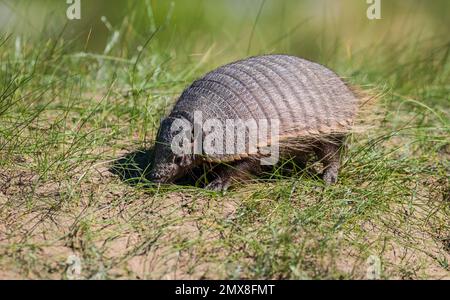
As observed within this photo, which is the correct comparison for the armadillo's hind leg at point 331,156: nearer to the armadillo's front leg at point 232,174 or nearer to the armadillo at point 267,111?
the armadillo at point 267,111

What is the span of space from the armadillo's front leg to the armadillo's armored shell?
315mm

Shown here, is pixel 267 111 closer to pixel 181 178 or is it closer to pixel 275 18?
pixel 181 178

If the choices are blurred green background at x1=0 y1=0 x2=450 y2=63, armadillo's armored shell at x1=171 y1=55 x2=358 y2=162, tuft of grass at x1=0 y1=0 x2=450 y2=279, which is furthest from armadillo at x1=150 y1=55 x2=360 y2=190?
blurred green background at x1=0 y1=0 x2=450 y2=63

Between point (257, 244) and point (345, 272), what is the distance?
540 mm

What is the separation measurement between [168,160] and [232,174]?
0.47m

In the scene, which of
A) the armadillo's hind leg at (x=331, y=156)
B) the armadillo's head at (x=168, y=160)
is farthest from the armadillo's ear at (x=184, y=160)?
the armadillo's hind leg at (x=331, y=156)

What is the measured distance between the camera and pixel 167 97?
21.3 feet

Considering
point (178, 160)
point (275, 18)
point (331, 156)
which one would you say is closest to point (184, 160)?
point (178, 160)

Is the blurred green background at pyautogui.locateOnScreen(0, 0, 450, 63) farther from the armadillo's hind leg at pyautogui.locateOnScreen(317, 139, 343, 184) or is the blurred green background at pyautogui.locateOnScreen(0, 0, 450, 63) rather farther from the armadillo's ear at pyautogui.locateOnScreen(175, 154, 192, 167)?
the armadillo's ear at pyautogui.locateOnScreen(175, 154, 192, 167)

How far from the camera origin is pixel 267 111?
5293mm

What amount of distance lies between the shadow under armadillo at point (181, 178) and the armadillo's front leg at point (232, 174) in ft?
0.23

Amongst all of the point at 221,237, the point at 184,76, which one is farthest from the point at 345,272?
the point at 184,76

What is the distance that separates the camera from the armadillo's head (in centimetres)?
514
